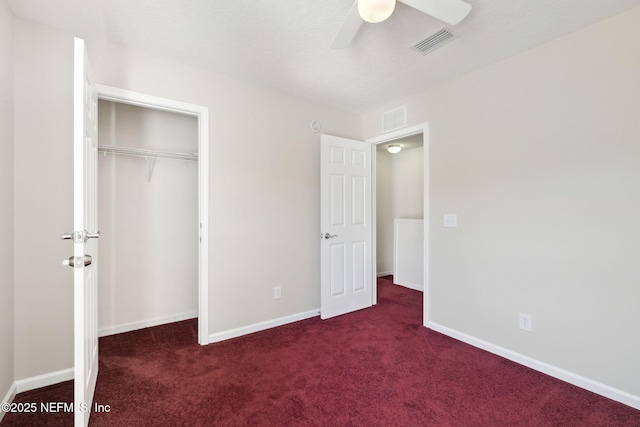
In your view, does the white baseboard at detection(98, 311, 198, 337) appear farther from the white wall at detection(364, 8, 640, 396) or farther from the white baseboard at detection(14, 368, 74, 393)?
the white wall at detection(364, 8, 640, 396)

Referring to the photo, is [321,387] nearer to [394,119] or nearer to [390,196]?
[394,119]

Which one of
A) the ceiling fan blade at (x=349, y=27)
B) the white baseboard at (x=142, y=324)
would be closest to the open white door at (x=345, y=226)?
the ceiling fan blade at (x=349, y=27)

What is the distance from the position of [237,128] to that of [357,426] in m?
2.51

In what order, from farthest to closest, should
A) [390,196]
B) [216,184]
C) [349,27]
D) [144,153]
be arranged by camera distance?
[390,196], [144,153], [216,184], [349,27]

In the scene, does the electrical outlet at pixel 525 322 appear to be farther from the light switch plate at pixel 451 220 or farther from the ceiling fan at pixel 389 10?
the ceiling fan at pixel 389 10

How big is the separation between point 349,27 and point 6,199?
7.63 ft

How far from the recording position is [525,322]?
2.18 metres

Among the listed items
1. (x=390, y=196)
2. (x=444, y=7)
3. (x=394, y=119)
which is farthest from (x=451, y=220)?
(x=390, y=196)

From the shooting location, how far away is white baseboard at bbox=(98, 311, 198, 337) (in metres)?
2.68

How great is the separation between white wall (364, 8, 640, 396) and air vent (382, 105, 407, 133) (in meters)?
0.41

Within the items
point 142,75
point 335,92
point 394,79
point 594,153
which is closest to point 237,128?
point 142,75

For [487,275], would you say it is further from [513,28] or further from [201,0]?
[201,0]

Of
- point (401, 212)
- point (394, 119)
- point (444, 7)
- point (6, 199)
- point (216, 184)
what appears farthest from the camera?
point (401, 212)

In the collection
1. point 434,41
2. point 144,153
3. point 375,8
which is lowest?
point 144,153
